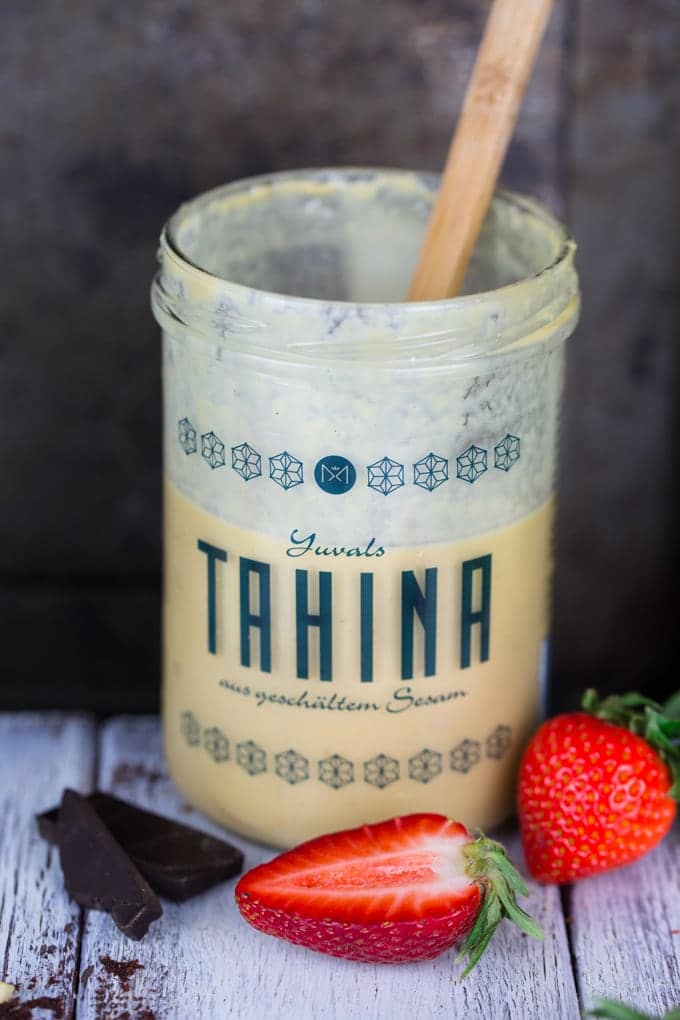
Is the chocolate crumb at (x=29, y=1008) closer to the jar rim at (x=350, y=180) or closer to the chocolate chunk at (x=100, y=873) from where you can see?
the chocolate chunk at (x=100, y=873)

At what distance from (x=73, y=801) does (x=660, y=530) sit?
444 mm

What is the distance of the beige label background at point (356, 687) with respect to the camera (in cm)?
76

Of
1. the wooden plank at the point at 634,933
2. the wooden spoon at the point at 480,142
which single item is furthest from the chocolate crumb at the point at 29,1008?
the wooden spoon at the point at 480,142

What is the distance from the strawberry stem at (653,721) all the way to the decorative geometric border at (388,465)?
0.49 feet

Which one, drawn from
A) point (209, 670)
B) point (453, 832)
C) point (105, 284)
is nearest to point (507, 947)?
point (453, 832)

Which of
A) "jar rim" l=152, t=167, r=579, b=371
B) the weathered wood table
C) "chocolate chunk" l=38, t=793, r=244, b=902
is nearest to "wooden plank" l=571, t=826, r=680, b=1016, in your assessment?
the weathered wood table

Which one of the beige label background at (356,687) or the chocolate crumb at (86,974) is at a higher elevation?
the beige label background at (356,687)

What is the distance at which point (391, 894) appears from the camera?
704 mm

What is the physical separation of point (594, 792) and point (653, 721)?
0.05m

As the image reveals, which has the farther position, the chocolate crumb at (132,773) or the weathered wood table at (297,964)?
the chocolate crumb at (132,773)

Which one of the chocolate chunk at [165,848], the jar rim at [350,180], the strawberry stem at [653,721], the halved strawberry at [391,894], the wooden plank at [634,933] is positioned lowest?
the wooden plank at [634,933]

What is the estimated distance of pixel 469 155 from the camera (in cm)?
78

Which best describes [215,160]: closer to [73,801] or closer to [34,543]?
[34,543]

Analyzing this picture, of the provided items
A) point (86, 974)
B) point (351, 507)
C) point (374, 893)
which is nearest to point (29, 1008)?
point (86, 974)
